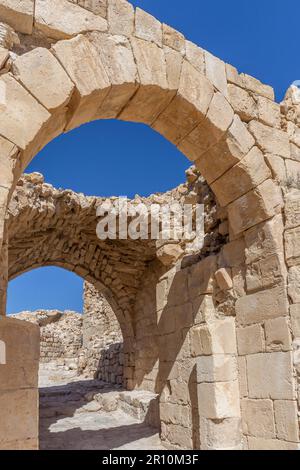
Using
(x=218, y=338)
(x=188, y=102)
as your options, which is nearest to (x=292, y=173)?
(x=188, y=102)

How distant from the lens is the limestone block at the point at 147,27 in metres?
3.61

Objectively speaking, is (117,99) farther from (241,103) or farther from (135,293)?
(135,293)

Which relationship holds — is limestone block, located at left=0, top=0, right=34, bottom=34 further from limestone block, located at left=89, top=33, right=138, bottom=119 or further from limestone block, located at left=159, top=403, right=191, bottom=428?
limestone block, located at left=159, top=403, right=191, bottom=428

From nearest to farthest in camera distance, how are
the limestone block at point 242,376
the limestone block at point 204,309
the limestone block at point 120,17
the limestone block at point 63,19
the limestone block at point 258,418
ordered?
1. the limestone block at point 63,19
2. the limestone block at point 120,17
3. the limestone block at point 258,418
4. the limestone block at point 242,376
5. the limestone block at point 204,309

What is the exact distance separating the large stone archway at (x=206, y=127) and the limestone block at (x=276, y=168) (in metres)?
0.01

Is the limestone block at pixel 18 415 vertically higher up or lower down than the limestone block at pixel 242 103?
lower down

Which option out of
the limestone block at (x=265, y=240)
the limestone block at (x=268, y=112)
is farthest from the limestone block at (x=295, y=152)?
the limestone block at (x=265, y=240)

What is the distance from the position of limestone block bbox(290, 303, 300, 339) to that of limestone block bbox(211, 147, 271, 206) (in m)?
1.26

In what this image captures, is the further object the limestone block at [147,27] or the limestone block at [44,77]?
the limestone block at [147,27]

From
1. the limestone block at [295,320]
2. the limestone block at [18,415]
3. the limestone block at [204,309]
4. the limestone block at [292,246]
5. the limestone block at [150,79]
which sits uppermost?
the limestone block at [150,79]

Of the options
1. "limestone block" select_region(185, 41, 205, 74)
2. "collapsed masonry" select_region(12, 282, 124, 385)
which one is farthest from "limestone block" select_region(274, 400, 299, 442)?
"collapsed masonry" select_region(12, 282, 124, 385)

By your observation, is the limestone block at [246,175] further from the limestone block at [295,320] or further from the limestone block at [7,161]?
the limestone block at [7,161]
